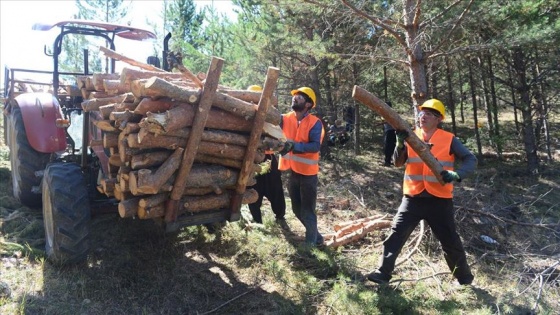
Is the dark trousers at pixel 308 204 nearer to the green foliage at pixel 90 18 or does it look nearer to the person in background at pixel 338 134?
the person in background at pixel 338 134

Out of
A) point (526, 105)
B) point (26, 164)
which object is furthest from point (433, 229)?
point (526, 105)

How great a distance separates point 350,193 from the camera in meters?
8.18

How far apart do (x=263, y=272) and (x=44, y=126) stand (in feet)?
10.0

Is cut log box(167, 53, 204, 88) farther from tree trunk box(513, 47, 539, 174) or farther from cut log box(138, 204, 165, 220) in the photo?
tree trunk box(513, 47, 539, 174)

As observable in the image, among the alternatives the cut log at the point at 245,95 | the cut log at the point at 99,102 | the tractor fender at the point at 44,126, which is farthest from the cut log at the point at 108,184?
the tractor fender at the point at 44,126

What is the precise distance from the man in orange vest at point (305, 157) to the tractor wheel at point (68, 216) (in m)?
2.38

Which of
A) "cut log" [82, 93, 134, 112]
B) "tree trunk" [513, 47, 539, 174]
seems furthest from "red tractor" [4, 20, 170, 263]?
"tree trunk" [513, 47, 539, 174]

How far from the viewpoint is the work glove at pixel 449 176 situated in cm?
397

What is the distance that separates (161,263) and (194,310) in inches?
37.1

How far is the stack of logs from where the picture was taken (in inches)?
132

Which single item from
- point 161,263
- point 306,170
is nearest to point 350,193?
point 306,170

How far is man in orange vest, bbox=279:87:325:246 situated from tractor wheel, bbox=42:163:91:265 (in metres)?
2.38

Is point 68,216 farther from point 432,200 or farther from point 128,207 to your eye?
point 432,200

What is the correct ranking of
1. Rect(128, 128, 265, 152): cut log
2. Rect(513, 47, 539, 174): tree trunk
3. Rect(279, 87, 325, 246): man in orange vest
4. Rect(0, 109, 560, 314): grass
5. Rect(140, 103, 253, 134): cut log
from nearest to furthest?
Rect(140, 103, 253, 134): cut log, Rect(128, 128, 265, 152): cut log, Rect(0, 109, 560, 314): grass, Rect(279, 87, 325, 246): man in orange vest, Rect(513, 47, 539, 174): tree trunk
